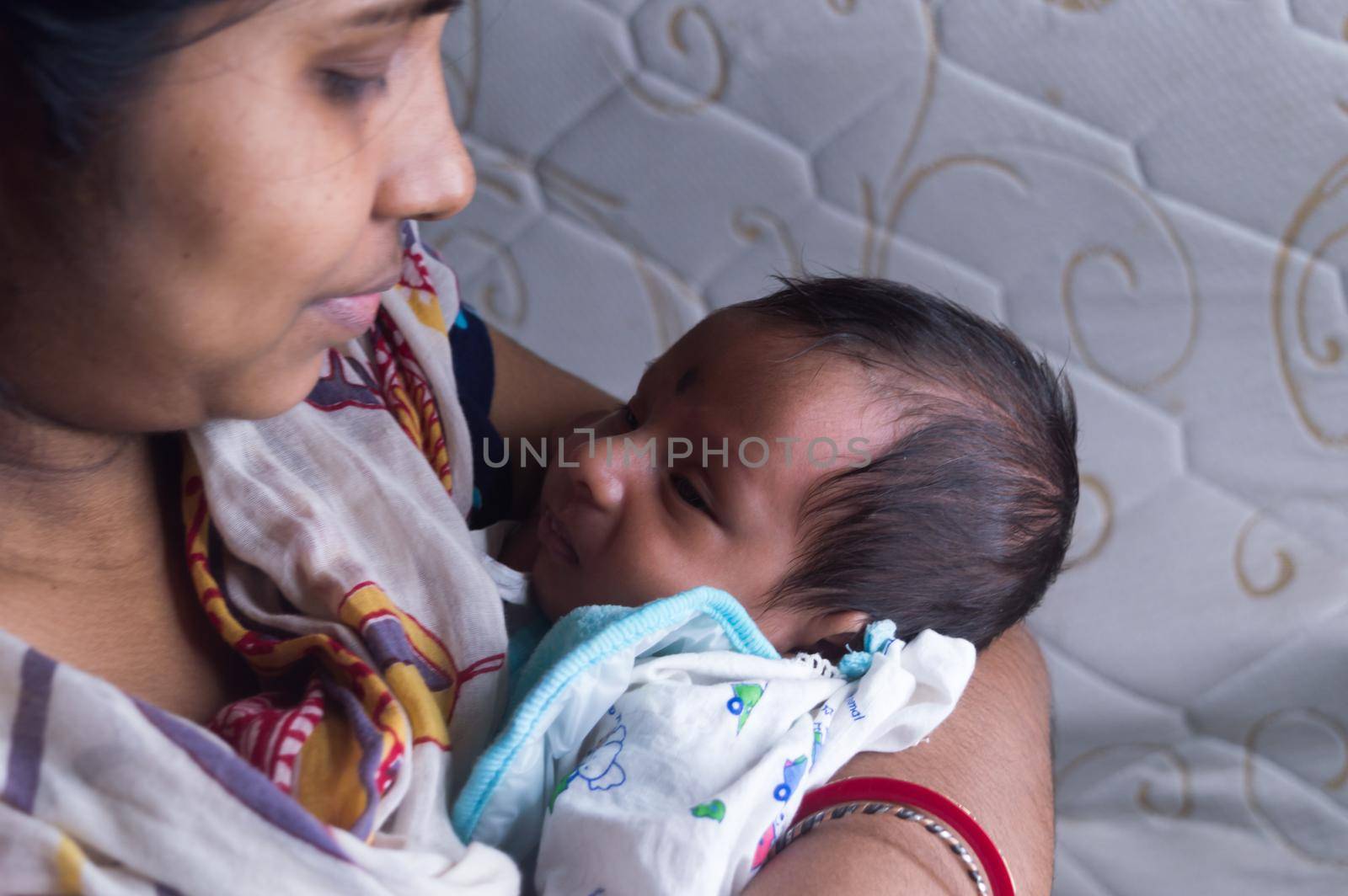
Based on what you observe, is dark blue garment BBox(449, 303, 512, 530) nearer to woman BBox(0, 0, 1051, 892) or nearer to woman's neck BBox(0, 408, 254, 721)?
woman BBox(0, 0, 1051, 892)

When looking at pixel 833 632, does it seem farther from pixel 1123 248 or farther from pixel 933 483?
pixel 1123 248

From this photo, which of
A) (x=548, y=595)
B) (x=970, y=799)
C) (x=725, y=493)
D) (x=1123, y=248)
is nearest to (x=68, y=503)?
(x=548, y=595)

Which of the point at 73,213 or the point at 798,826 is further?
the point at 798,826

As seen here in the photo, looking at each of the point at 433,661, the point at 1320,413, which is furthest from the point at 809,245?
the point at 433,661

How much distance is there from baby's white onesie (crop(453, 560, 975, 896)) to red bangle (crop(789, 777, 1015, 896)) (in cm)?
2

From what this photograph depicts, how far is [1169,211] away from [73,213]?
1172 mm

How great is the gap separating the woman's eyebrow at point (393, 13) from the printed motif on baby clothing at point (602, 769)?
48cm

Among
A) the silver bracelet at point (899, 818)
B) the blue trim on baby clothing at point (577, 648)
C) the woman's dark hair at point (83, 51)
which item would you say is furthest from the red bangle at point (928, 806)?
the woman's dark hair at point (83, 51)

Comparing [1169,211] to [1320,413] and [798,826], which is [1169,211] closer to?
[1320,413]

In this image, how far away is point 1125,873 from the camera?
4.26 feet

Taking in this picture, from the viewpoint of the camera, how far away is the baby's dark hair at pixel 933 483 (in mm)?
949

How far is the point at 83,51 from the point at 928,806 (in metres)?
0.72

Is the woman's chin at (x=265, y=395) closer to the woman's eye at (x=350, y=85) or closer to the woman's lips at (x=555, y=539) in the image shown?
the woman's eye at (x=350, y=85)

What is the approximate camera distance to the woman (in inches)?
21.5
